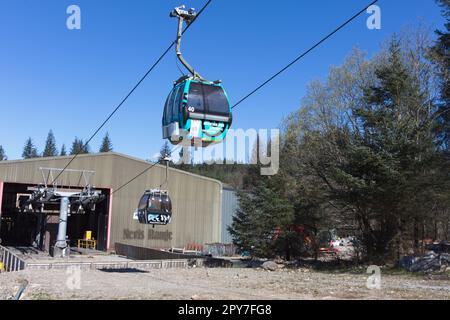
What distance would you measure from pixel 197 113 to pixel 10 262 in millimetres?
19189

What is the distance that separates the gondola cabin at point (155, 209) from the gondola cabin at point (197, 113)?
35.6 feet

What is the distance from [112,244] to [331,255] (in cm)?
1940

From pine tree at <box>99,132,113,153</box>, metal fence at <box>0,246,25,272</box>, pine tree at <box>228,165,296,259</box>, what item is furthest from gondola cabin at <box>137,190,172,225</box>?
pine tree at <box>99,132,113,153</box>

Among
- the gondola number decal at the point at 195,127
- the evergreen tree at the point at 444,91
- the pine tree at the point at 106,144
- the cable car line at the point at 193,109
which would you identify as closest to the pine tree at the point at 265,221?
the evergreen tree at the point at 444,91

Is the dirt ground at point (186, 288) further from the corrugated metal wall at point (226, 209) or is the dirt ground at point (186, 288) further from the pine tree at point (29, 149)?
the pine tree at point (29, 149)

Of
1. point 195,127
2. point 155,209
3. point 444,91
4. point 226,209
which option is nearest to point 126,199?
point 226,209

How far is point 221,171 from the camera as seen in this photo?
120188 millimetres

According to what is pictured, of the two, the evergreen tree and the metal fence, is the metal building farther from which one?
the evergreen tree

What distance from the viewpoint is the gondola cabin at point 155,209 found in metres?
23.6

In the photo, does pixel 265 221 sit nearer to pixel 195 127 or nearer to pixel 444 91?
pixel 444 91

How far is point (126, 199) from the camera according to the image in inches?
1785

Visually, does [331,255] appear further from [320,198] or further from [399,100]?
[399,100]

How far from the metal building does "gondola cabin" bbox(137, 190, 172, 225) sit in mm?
19674

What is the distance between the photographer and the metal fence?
78.1 feet
